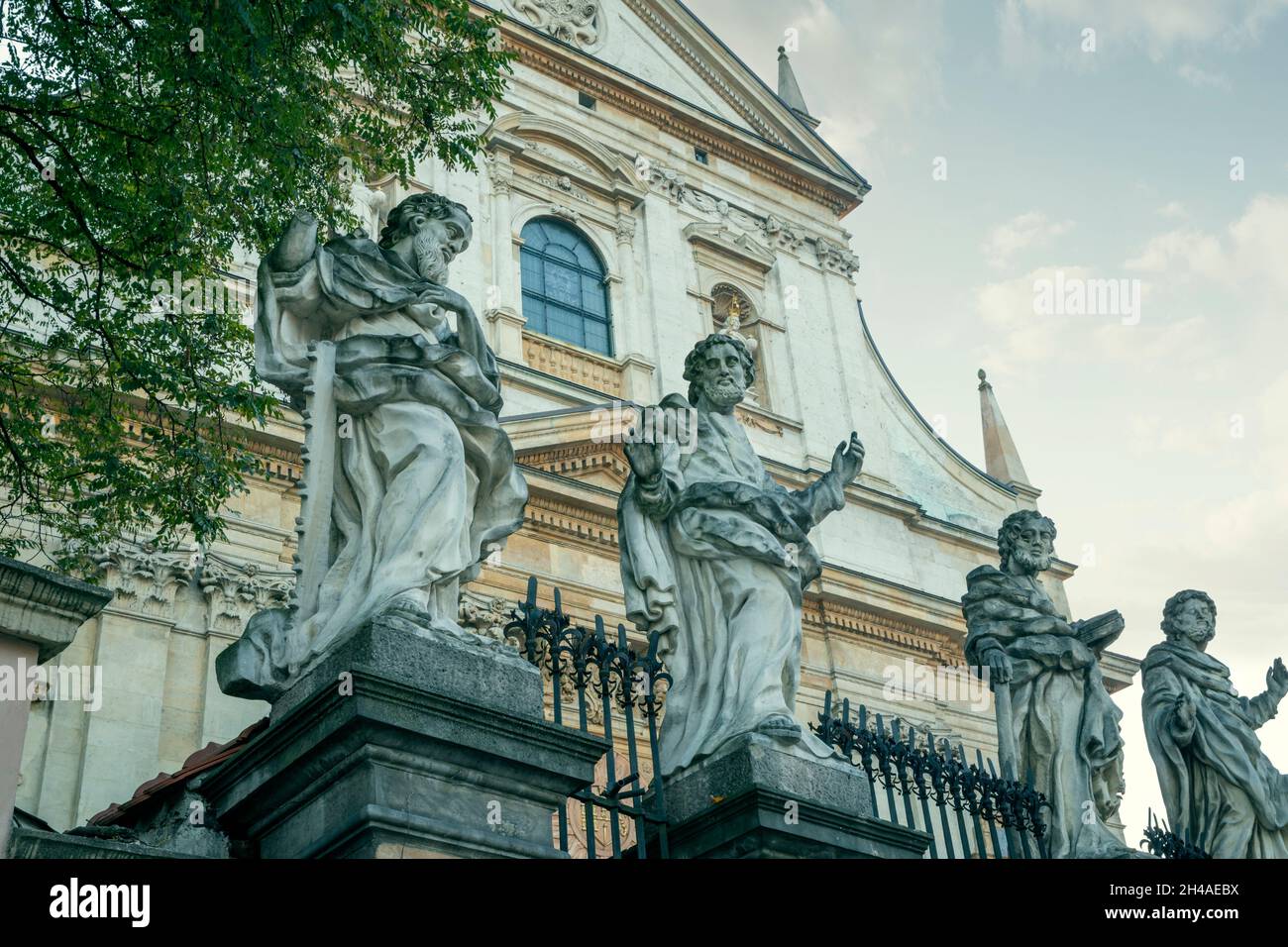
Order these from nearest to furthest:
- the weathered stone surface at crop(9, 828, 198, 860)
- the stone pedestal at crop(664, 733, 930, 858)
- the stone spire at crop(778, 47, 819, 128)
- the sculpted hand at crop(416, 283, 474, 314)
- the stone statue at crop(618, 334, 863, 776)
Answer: the weathered stone surface at crop(9, 828, 198, 860) < the stone pedestal at crop(664, 733, 930, 858) < the sculpted hand at crop(416, 283, 474, 314) < the stone statue at crop(618, 334, 863, 776) < the stone spire at crop(778, 47, 819, 128)

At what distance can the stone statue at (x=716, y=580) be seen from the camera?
655cm

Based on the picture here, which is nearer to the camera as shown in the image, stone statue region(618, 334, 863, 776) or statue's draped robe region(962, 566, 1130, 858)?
stone statue region(618, 334, 863, 776)

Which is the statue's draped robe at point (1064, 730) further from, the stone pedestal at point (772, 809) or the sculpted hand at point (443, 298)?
the sculpted hand at point (443, 298)

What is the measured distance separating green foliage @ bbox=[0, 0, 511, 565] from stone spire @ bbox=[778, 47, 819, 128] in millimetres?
14713

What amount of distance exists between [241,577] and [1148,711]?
819 centimetres

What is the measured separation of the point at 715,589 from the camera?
6895 millimetres

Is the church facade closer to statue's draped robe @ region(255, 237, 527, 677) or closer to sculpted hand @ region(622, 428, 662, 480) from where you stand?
sculpted hand @ region(622, 428, 662, 480)

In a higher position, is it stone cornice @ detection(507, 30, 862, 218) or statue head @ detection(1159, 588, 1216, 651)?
stone cornice @ detection(507, 30, 862, 218)

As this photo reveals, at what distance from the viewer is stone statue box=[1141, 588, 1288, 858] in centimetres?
958

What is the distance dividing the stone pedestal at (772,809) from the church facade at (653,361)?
8247 mm

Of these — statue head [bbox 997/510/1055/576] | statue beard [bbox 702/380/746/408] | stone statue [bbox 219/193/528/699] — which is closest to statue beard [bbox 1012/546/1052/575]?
statue head [bbox 997/510/1055/576]

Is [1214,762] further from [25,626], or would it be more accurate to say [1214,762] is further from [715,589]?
[25,626]

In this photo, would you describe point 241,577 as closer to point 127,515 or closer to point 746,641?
point 127,515
